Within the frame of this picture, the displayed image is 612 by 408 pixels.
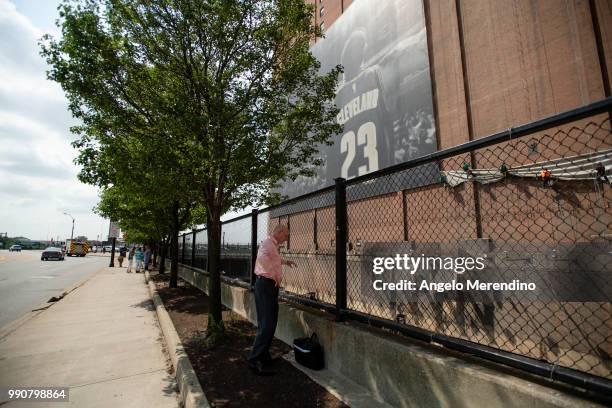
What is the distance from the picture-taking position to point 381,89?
16.2 metres

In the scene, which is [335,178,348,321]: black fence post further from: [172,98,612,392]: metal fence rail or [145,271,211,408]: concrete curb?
[145,271,211,408]: concrete curb

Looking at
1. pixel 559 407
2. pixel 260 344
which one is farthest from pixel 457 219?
pixel 559 407

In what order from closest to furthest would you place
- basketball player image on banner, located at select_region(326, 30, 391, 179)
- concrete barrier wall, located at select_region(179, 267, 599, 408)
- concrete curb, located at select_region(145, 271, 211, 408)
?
concrete barrier wall, located at select_region(179, 267, 599, 408) < concrete curb, located at select_region(145, 271, 211, 408) < basketball player image on banner, located at select_region(326, 30, 391, 179)

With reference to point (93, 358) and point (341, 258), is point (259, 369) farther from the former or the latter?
point (93, 358)

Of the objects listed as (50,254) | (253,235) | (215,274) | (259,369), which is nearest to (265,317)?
(259,369)

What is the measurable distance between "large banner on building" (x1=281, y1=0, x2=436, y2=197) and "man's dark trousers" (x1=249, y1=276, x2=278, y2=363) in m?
10.7

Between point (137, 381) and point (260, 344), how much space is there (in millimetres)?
1715

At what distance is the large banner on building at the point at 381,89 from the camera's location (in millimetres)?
14250

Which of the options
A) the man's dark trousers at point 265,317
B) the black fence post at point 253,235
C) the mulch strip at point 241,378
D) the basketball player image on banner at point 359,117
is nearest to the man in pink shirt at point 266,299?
the man's dark trousers at point 265,317

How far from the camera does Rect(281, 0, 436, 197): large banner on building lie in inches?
561

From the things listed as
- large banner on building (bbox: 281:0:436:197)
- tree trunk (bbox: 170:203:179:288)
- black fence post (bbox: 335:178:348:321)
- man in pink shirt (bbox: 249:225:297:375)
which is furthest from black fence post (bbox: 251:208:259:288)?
large banner on building (bbox: 281:0:436:197)

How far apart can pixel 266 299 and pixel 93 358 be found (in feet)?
10.6

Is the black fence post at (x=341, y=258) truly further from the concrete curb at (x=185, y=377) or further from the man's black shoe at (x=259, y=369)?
the concrete curb at (x=185, y=377)

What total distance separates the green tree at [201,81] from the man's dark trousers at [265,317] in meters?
1.62
